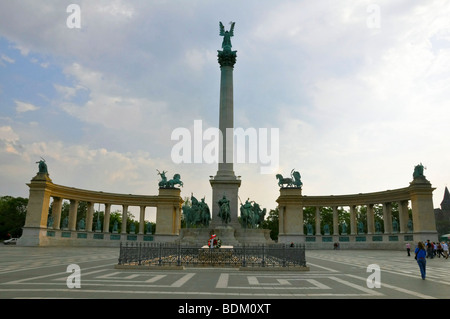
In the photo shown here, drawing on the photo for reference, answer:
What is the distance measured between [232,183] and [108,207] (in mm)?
43251

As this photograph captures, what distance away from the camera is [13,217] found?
91.6 m

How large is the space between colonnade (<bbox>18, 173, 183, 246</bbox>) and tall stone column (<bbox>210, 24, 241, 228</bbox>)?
121 feet

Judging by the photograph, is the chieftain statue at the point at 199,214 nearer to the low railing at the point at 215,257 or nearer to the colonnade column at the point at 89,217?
the low railing at the point at 215,257

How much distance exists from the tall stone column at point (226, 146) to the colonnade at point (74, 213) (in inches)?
1449

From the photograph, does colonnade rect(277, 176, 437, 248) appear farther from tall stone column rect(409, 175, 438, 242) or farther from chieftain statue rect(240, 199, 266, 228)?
chieftain statue rect(240, 199, 266, 228)

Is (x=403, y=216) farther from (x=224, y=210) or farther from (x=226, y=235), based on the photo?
(x=226, y=235)

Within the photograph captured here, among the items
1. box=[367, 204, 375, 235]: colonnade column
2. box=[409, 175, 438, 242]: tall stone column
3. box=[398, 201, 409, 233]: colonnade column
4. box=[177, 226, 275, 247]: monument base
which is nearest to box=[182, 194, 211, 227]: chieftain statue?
box=[177, 226, 275, 247]: monument base

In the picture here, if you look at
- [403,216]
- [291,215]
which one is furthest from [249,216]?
[403,216]

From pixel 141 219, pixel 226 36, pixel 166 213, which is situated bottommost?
pixel 141 219

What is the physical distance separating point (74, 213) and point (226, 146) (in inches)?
1685

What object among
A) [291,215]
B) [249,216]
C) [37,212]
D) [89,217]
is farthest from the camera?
[291,215]
